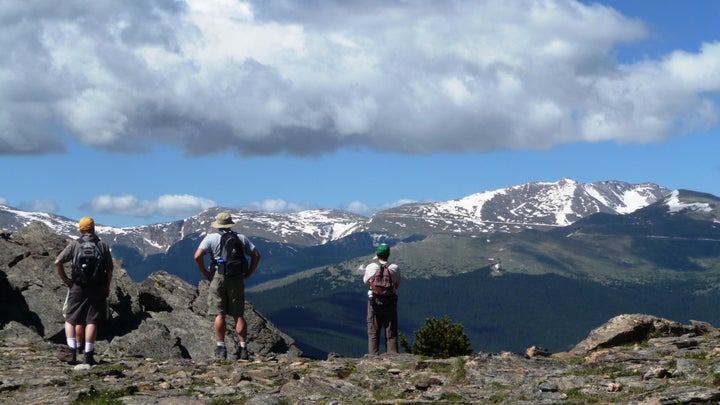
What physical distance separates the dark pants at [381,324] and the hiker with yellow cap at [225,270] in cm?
405

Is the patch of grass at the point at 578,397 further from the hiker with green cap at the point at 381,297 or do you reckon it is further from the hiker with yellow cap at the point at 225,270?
the hiker with yellow cap at the point at 225,270

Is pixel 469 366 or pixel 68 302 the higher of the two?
pixel 68 302

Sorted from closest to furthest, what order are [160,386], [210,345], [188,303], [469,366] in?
[160,386]
[469,366]
[210,345]
[188,303]

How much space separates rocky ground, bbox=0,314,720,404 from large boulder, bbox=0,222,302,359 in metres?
6.76

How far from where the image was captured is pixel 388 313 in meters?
26.5

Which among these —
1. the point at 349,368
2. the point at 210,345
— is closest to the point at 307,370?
the point at 349,368

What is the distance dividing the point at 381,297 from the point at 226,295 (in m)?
4.83

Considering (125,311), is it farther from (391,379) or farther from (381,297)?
(391,379)

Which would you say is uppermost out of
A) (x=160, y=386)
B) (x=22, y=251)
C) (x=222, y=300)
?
(x=22, y=251)

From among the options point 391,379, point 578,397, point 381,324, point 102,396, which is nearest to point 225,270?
point 381,324

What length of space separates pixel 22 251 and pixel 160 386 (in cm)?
1990

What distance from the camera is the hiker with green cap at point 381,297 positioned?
26062 millimetres

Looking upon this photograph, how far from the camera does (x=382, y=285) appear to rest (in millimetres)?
26016

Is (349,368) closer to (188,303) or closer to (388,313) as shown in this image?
(388,313)
